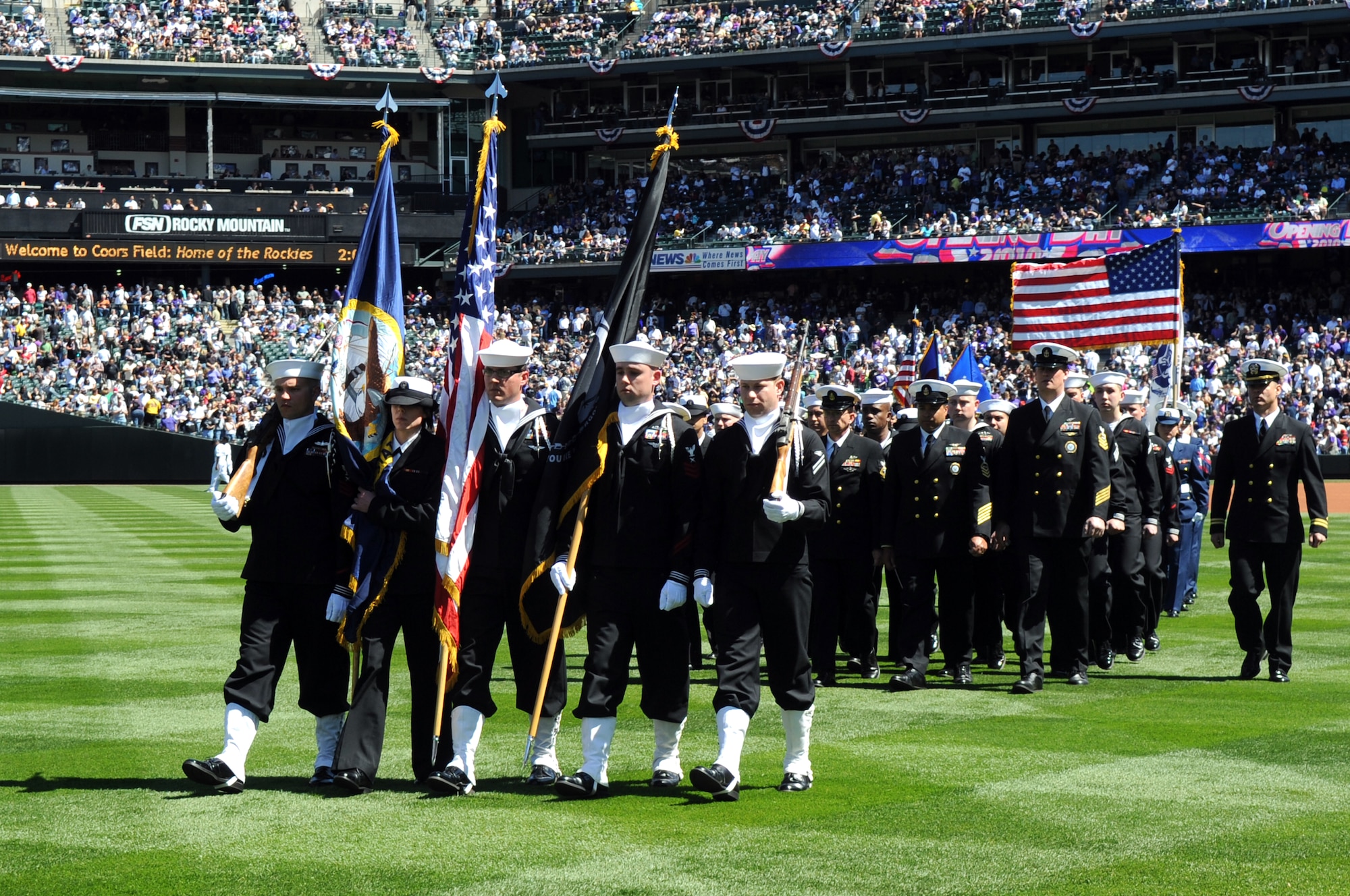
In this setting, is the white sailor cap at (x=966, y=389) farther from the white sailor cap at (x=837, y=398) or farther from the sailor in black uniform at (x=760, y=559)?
the sailor in black uniform at (x=760, y=559)

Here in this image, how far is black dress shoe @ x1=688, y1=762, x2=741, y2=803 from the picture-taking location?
23.9ft

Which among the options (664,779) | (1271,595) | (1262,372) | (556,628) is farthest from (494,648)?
(1262,372)

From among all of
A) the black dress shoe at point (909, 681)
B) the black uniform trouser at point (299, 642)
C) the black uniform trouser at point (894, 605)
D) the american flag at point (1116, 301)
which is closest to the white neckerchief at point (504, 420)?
the black uniform trouser at point (299, 642)

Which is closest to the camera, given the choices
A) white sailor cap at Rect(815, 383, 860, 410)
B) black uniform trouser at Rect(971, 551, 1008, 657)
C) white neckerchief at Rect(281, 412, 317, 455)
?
white neckerchief at Rect(281, 412, 317, 455)

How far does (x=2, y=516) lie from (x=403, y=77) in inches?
1359

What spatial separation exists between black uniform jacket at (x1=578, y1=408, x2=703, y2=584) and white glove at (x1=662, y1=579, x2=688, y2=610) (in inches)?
5.4

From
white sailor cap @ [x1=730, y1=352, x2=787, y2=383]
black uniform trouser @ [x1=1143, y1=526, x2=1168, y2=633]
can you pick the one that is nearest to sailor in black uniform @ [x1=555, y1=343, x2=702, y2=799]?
white sailor cap @ [x1=730, y1=352, x2=787, y2=383]

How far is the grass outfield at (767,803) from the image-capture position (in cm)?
598

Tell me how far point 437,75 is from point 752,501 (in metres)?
54.5

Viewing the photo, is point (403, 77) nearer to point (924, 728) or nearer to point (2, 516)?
point (2, 516)

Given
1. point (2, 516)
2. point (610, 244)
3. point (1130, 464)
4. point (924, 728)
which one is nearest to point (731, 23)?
point (610, 244)

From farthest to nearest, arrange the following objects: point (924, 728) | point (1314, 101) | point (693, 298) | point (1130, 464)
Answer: point (693, 298) < point (1314, 101) < point (1130, 464) < point (924, 728)

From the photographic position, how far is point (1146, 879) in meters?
5.88

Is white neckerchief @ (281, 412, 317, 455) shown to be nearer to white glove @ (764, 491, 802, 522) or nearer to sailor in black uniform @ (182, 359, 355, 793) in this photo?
sailor in black uniform @ (182, 359, 355, 793)
